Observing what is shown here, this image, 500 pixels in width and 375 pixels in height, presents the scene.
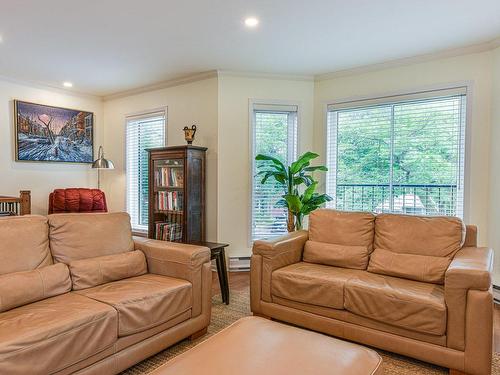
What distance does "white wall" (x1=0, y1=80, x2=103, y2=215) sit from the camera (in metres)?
4.66

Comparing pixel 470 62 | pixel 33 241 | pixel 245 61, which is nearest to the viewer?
pixel 33 241

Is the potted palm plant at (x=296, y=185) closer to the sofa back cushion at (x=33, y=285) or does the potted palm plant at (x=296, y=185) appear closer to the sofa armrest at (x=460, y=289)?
the sofa armrest at (x=460, y=289)

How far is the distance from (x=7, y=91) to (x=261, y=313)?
15.4 ft

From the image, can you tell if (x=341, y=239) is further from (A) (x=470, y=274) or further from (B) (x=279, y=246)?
(A) (x=470, y=274)

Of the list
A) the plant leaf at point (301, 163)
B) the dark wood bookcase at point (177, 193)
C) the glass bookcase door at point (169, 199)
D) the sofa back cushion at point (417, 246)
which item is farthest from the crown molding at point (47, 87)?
the sofa back cushion at point (417, 246)

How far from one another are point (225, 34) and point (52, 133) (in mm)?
3478

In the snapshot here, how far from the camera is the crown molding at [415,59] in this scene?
11.4 ft

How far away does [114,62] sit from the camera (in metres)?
4.11

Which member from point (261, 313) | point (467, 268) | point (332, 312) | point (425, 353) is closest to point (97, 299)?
point (261, 313)

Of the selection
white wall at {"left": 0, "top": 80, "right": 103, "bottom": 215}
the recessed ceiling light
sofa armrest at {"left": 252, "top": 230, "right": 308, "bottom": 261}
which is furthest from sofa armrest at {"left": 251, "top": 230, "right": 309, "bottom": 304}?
white wall at {"left": 0, "top": 80, "right": 103, "bottom": 215}

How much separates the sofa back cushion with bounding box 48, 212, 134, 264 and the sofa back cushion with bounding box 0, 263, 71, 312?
171mm

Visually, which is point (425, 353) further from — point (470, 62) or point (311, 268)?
point (470, 62)

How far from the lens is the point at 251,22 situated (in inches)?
121

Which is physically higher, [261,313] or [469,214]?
[469,214]
